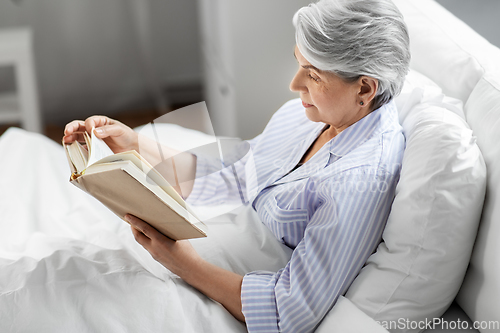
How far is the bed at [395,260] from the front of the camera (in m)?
0.87

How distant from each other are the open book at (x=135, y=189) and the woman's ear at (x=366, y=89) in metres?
0.44

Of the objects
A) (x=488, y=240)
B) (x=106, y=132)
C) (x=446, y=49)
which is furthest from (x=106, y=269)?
(x=446, y=49)

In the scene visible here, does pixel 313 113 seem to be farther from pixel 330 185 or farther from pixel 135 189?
pixel 135 189

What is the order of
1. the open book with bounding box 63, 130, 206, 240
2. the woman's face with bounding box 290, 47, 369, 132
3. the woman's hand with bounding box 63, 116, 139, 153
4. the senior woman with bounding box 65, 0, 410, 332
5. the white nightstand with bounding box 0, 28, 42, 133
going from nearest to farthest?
the open book with bounding box 63, 130, 206, 240 → the senior woman with bounding box 65, 0, 410, 332 → the woman's face with bounding box 290, 47, 369, 132 → the woman's hand with bounding box 63, 116, 139, 153 → the white nightstand with bounding box 0, 28, 42, 133

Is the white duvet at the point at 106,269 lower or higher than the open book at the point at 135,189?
lower

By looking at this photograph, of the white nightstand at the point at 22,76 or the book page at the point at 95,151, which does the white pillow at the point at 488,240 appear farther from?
the white nightstand at the point at 22,76

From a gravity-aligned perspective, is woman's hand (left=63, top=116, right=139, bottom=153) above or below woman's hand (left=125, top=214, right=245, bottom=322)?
above

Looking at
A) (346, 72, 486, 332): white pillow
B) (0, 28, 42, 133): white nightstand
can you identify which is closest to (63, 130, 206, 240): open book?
(346, 72, 486, 332): white pillow

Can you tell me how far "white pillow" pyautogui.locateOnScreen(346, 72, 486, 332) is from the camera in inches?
34.1

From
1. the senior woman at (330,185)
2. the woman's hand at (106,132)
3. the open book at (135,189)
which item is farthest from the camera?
the woman's hand at (106,132)

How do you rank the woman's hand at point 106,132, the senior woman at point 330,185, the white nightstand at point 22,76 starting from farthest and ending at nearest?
the white nightstand at point 22,76 < the woman's hand at point 106,132 < the senior woman at point 330,185

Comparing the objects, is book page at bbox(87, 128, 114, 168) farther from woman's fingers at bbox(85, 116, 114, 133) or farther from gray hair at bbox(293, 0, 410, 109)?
gray hair at bbox(293, 0, 410, 109)

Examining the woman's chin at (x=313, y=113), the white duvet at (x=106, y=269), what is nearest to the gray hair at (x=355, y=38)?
the woman's chin at (x=313, y=113)

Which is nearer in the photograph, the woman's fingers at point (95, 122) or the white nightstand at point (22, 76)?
the woman's fingers at point (95, 122)
